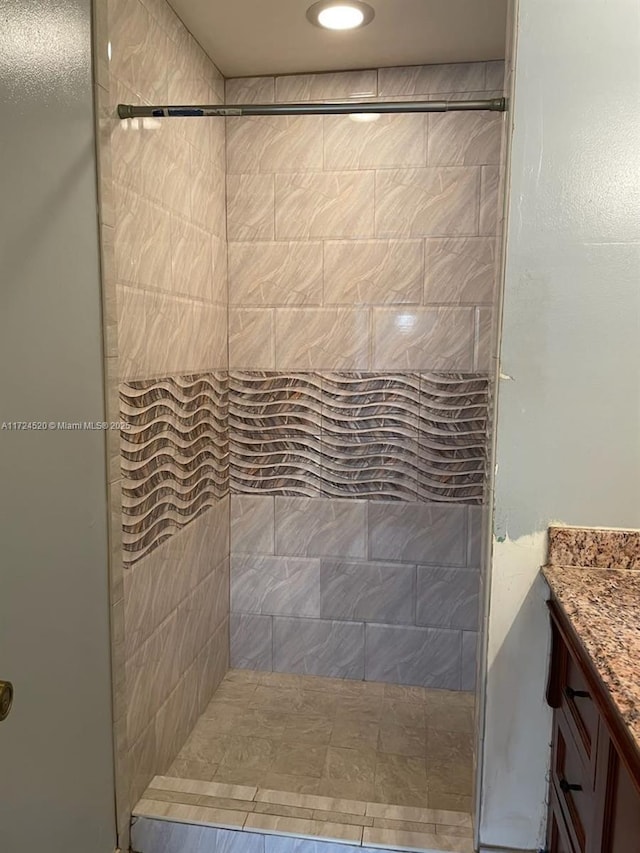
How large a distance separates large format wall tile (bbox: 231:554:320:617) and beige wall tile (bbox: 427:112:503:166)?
1535mm

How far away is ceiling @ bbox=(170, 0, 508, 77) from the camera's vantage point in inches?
73.9

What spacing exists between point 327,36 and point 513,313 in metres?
1.22

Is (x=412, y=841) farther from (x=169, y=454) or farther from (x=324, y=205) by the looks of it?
(x=324, y=205)

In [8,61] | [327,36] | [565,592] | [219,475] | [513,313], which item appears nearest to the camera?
[8,61]

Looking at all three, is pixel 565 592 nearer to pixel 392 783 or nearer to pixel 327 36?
pixel 392 783

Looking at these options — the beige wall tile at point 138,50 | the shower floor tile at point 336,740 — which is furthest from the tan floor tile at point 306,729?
the beige wall tile at point 138,50

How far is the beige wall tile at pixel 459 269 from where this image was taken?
230 centimetres

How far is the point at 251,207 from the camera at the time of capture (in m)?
2.42

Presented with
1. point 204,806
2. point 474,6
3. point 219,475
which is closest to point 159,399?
point 219,475

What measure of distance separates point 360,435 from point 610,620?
4.46ft

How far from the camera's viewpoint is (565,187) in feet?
4.48

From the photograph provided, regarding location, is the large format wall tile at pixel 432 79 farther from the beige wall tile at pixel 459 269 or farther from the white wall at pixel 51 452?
the white wall at pixel 51 452

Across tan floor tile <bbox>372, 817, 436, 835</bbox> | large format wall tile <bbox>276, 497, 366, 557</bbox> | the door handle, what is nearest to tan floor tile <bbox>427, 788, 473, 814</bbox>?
tan floor tile <bbox>372, 817, 436, 835</bbox>

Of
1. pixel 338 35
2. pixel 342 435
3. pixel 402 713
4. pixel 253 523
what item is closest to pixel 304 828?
pixel 402 713
